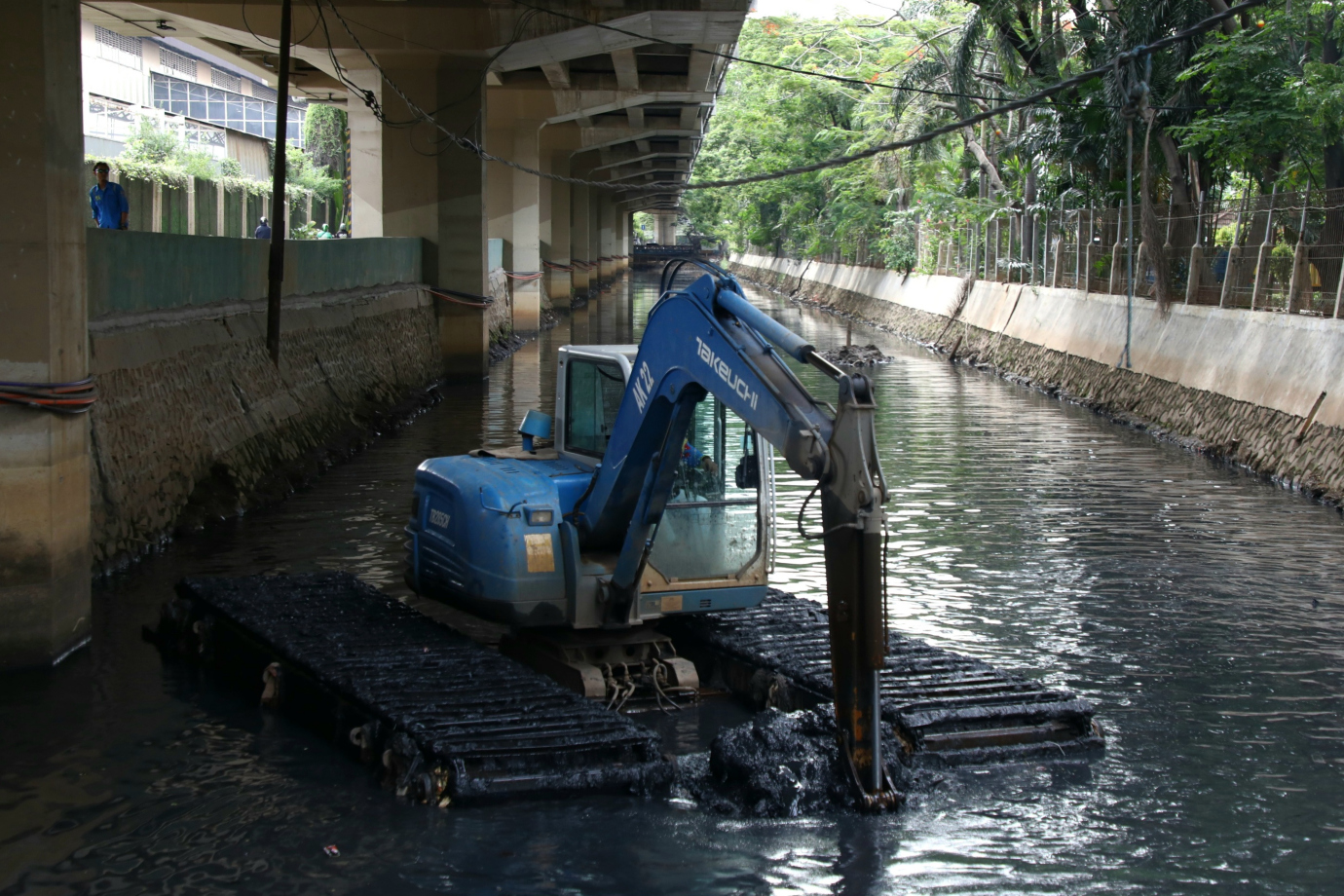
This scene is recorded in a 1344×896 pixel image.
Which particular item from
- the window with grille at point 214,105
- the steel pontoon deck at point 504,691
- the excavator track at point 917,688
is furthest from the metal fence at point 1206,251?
the window with grille at point 214,105

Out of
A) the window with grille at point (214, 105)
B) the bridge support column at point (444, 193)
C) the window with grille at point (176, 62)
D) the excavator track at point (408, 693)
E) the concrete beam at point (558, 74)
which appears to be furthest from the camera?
the window with grille at point (214, 105)

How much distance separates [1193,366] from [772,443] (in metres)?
16.7

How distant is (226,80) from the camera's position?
3098 inches

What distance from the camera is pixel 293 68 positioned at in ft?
127

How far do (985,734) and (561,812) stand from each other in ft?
7.97

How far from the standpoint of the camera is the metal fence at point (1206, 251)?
1928cm

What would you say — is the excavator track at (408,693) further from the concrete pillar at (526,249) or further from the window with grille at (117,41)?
the window with grille at (117,41)

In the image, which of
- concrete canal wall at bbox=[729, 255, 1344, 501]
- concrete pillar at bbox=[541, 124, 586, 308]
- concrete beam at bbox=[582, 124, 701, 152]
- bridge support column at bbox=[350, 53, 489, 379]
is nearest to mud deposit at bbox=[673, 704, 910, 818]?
concrete canal wall at bbox=[729, 255, 1344, 501]

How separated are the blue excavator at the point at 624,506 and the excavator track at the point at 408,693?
0.55 metres

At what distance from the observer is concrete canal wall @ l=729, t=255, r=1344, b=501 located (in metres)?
17.5

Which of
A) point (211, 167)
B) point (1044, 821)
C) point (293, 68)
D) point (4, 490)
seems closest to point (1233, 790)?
point (1044, 821)

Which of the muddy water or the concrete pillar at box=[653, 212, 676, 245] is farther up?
the concrete pillar at box=[653, 212, 676, 245]

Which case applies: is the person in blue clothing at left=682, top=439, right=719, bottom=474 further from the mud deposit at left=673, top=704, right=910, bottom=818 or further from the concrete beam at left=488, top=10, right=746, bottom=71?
the concrete beam at left=488, top=10, right=746, bottom=71

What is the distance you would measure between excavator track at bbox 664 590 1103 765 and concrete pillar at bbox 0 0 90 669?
430 cm
